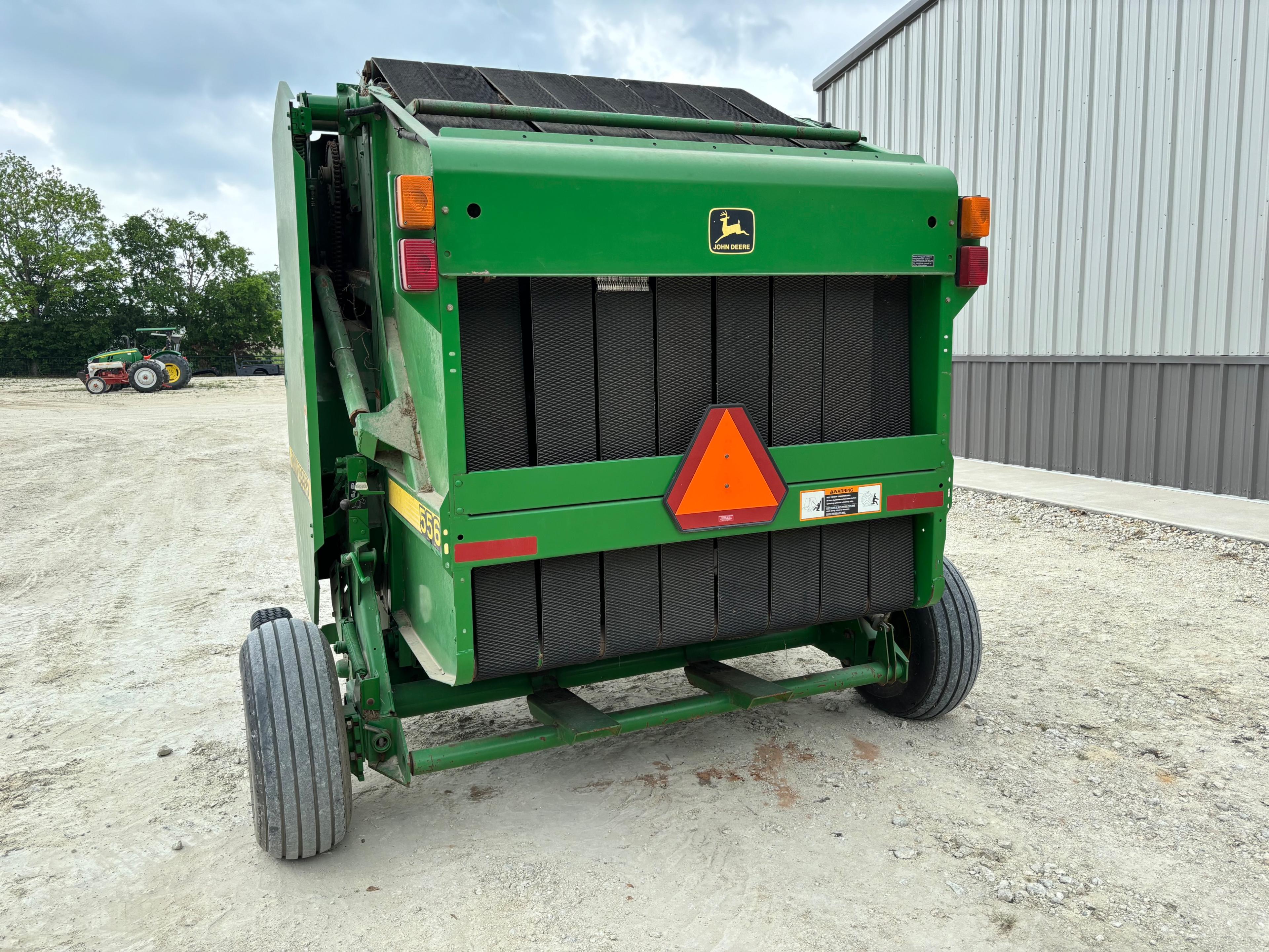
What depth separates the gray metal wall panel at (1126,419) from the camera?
344 inches

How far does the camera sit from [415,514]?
3.08m

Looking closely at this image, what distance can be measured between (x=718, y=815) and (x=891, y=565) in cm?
108

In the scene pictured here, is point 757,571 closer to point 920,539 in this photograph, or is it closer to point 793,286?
point 920,539

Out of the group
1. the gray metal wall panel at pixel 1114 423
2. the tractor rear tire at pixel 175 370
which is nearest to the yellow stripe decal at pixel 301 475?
the gray metal wall panel at pixel 1114 423

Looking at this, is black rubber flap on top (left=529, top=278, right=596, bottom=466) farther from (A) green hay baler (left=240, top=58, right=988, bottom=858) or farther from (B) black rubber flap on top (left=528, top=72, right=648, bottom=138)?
(B) black rubber flap on top (left=528, top=72, right=648, bottom=138)

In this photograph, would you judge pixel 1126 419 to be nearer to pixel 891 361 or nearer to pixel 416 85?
pixel 891 361

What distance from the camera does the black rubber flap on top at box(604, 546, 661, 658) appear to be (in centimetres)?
309

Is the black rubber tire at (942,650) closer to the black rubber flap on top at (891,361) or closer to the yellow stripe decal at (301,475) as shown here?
the black rubber flap on top at (891,361)

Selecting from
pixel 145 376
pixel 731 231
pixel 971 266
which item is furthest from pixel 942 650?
pixel 145 376

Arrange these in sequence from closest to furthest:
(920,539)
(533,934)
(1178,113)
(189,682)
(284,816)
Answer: (533,934) < (284,816) < (920,539) < (189,682) < (1178,113)

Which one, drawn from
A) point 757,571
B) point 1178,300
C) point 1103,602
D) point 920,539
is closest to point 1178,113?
point 1178,300

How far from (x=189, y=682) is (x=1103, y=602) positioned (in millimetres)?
5336

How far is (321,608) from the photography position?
247 inches

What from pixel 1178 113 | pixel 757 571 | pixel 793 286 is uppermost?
pixel 1178 113
